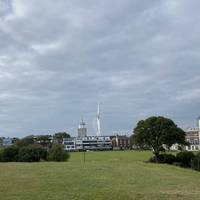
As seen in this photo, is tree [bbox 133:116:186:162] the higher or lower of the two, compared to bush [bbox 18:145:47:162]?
higher

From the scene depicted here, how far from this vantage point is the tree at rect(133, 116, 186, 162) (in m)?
66.2

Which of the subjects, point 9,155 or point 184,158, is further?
point 9,155

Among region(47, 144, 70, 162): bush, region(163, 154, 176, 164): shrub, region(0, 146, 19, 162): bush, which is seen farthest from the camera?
region(163, 154, 176, 164): shrub

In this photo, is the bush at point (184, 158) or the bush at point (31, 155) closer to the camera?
the bush at point (31, 155)

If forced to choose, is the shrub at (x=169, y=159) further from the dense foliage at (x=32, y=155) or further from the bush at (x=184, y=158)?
the dense foliage at (x=32, y=155)

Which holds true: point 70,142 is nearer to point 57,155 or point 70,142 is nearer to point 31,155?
point 31,155

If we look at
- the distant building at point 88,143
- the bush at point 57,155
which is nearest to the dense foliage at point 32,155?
the bush at point 57,155

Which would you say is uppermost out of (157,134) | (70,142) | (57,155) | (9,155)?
(70,142)

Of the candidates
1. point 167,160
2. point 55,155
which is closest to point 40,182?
point 55,155

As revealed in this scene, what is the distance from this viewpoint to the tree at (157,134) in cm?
6619

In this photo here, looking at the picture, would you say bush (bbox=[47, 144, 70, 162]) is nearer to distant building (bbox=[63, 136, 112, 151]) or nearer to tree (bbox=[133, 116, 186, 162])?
tree (bbox=[133, 116, 186, 162])

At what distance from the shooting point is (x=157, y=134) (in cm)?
6738

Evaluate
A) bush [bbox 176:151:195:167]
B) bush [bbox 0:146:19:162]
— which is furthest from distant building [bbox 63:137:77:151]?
bush [bbox 176:151:195:167]

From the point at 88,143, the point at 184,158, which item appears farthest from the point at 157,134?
the point at 88,143
